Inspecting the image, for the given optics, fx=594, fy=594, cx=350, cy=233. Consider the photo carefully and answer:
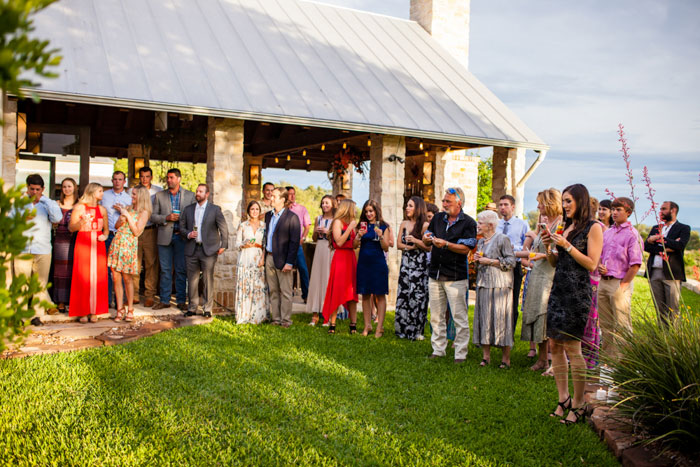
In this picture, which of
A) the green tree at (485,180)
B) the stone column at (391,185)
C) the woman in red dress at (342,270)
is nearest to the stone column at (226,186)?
the woman in red dress at (342,270)

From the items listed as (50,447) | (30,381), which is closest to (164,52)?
(30,381)

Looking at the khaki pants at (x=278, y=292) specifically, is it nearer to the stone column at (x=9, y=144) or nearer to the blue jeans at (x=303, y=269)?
the blue jeans at (x=303, y=269)

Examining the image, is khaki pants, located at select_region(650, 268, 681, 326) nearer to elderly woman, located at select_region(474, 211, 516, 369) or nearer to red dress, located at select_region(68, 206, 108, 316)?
elderly woman, located at select_region(474, 211, 516, 369)

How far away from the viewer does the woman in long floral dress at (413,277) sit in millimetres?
7785

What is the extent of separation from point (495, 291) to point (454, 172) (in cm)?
880

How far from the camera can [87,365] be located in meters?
5.88

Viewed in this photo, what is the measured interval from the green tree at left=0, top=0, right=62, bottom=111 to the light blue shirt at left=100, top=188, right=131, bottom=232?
7.48 metres

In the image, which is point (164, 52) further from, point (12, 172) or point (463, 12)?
point (463, 12)

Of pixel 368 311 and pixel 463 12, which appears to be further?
pixel 463 12

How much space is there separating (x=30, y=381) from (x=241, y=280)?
3539mm

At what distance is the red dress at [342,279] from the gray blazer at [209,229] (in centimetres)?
174

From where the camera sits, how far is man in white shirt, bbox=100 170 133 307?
29.0 ft

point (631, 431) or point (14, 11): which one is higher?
point (14, 11)

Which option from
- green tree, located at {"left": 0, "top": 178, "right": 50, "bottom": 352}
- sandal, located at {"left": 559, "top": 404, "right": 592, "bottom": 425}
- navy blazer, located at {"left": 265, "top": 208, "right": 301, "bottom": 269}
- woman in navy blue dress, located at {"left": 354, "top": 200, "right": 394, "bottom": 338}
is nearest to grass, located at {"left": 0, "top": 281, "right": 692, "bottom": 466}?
sandal, located at {"left": 559, "top": 404, "right": 592, "bottom": 425}
